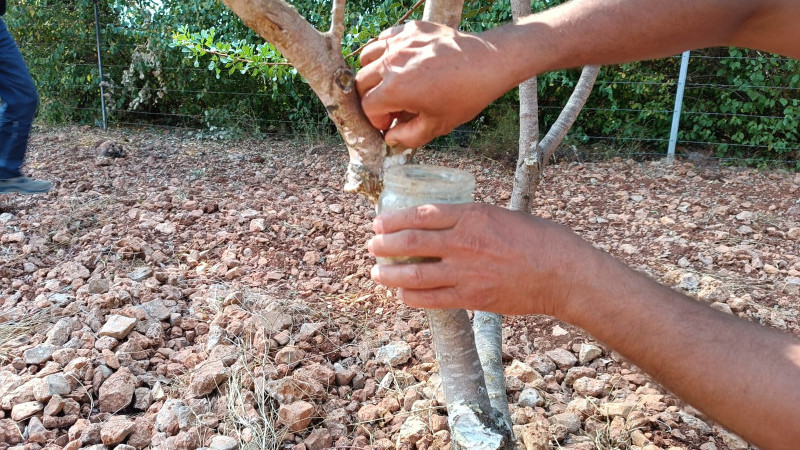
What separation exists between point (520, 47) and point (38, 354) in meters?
1.95

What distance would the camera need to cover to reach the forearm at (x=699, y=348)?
90 cm

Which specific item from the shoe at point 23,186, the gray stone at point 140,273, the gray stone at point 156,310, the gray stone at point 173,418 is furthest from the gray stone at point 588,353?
the shoe at point 23,186

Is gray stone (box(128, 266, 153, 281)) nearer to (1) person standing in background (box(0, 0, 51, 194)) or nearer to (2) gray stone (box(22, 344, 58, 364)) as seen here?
(2) gray stone (box(22, 344, 58, 364))

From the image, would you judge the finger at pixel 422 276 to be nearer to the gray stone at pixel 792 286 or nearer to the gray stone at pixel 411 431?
the gray stone at pixel 411 431

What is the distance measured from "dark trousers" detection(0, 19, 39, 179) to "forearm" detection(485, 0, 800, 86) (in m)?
3.78

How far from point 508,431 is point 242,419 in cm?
81

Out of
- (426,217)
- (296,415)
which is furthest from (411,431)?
(426,217)

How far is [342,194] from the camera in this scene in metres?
4.25

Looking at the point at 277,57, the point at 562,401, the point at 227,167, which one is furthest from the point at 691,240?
the point at 227,167

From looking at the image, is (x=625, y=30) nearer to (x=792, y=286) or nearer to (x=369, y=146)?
(x=369, y=146)

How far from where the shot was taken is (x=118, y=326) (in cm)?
219

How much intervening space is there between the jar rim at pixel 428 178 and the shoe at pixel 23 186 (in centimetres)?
326

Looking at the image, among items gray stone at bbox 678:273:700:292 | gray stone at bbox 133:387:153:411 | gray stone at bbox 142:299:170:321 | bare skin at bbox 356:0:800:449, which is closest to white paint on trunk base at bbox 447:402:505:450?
bare skin at bbox 356:0:800:449

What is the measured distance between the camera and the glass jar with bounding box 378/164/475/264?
95 cm
